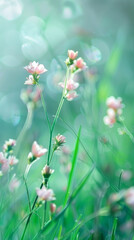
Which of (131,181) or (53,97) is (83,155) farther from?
(53,97)

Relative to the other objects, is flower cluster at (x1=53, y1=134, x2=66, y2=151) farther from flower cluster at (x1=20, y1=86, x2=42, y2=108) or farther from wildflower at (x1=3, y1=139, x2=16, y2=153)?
flower cluster at (x1=20, y1=86, x2=42, y2=108)

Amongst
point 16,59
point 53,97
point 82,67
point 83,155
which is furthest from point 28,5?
point 82,67

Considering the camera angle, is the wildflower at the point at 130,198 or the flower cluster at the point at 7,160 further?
the flower cluster at the point at 7,160

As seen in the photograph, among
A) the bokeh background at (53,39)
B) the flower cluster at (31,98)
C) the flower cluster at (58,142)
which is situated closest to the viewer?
the flower cluster at (58,142)

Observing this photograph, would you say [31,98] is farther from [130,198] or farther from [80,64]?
[130,198]

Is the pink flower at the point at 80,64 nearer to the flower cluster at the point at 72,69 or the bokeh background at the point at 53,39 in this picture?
the flower cluster at the point at 72,69

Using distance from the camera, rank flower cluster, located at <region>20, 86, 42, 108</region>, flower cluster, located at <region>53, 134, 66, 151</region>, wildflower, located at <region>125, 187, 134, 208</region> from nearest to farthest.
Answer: wildflower, located at <region>125, 187, 134, 208</region>
flower cluster, located at <region>53, 134, 66, 151</region>
flower cluster, located at <region>20, 86, 42, 108</region>

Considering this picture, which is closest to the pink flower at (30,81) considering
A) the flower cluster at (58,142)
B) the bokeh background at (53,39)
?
the flower cluster at (58,142)

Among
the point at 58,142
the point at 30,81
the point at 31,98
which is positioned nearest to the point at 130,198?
the point at 58,142

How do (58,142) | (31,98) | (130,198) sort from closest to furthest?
(130,198) < (58,142) < (31,98)

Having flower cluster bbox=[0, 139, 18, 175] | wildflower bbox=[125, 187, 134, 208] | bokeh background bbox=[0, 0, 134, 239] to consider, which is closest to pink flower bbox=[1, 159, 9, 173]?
flower cluster bbox=[0, 139, 18, 175]

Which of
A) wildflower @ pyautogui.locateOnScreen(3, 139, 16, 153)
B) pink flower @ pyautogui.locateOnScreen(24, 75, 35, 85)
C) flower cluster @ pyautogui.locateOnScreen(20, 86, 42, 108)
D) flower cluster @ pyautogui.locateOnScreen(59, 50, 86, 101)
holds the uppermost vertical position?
flower cluster @ pyautogui.locateOnScreen(20, 86, 42, 108)
